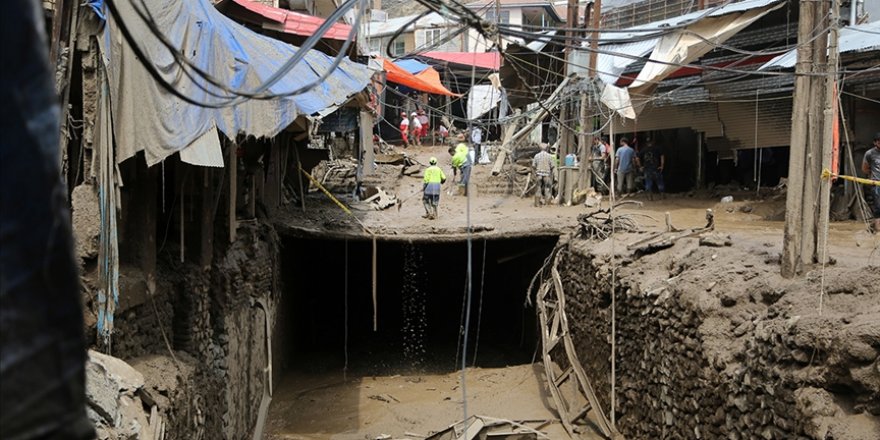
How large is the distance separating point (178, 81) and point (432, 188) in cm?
1075

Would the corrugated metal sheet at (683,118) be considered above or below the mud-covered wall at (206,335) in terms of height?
above

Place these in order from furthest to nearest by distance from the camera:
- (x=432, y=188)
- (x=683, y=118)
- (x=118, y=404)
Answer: (x=683, y=118) → (x=432, y=188) → (x=118, y=404)

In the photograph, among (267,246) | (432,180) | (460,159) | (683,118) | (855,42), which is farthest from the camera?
(460,159)

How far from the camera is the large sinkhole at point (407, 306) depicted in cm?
1909

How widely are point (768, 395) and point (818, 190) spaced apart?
2.49 metres

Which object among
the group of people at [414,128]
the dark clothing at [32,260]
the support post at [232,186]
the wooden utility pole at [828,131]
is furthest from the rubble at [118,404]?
the group of people at [414,128]

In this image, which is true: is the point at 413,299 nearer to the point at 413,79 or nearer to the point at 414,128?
the point at 413,79

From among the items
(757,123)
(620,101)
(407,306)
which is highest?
(620,101)

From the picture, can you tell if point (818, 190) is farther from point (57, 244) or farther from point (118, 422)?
point (57, 244)

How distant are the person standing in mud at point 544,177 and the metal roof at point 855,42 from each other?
712cm

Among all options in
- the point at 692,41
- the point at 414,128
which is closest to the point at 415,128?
the point at 414,128

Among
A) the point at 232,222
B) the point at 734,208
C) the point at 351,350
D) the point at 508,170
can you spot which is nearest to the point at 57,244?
the point at 232,222

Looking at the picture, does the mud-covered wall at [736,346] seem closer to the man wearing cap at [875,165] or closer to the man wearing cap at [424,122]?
the man wearing cap at [875,165]

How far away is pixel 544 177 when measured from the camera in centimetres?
2103
